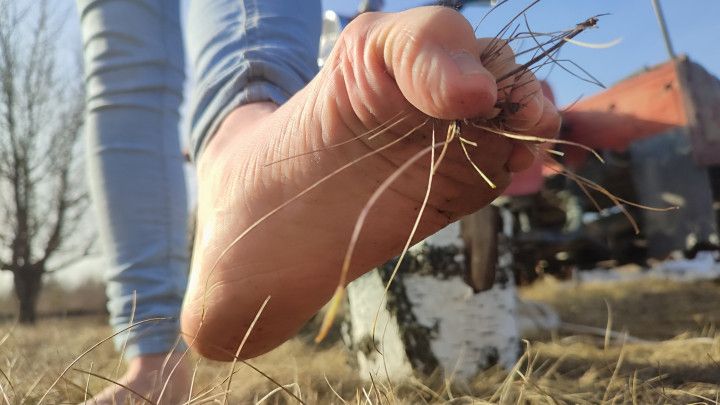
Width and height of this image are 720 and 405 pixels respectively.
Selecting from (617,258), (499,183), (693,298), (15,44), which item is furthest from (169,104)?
(15,44)

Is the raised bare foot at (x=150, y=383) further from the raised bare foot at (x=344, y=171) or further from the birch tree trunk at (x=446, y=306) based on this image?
the birch tree trunk at (x=446, y=306)

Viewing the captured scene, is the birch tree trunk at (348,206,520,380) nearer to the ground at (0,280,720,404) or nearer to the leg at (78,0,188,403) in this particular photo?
the ground at (0,280,720,404)

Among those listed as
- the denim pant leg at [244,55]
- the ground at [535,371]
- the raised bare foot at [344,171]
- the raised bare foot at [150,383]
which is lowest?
the ground at [535,371]

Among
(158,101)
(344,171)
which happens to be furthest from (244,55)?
(344,171)

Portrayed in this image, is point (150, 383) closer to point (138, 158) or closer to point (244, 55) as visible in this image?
point (138, 158)

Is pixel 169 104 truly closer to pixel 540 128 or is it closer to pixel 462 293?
pixel 462 293

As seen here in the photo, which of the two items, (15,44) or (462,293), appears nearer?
(462,293)

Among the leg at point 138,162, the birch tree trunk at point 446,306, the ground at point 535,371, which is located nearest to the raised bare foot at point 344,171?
the ground at point 535,371
